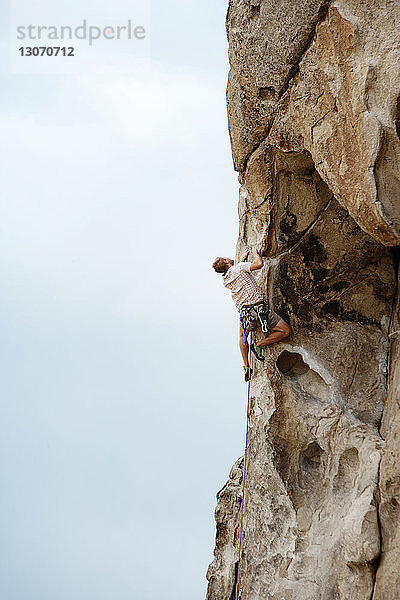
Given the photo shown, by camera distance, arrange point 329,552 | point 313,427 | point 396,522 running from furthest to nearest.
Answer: point 313,427 → point 329,552 → point 396,522

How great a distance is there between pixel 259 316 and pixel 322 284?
700mm

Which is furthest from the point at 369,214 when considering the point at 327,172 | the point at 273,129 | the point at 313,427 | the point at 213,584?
the point at 213,584

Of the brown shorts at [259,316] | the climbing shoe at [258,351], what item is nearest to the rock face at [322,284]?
the climbing shoe at [258,351]

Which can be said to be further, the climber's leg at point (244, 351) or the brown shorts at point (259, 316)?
the climber's leg at point (244, 351)

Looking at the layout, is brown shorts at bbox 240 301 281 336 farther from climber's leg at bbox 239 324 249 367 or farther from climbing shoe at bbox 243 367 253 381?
climbing shoe at bbox 243 367 253 381

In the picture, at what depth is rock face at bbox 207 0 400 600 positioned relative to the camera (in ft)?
18.6

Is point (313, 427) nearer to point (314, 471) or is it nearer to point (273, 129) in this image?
point (314, 471)

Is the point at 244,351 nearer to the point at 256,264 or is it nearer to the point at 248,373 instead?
the point at 248,373

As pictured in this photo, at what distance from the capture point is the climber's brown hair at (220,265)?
7.55m

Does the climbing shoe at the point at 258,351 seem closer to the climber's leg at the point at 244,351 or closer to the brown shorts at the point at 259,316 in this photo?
the brown shorts at the point at 259,316

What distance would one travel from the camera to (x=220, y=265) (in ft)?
24.8

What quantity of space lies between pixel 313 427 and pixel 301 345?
31.5 inches

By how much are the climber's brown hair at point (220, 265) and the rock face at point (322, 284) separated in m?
0.37

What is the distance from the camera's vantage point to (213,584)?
8672 mm
